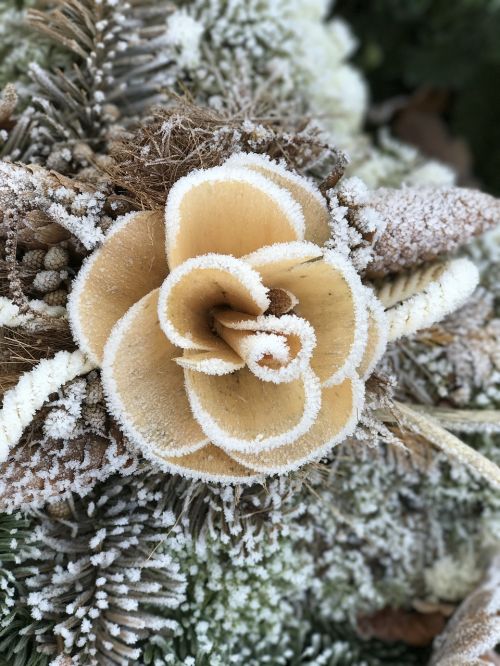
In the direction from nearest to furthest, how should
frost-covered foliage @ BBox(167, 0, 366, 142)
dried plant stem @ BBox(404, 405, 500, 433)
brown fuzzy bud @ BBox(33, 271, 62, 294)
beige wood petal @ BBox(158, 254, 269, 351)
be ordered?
beige wood petal @ BBox(158, 254, 269, 351), brown fuzzy bud @ BBox(33, 271, 62, 294), dried plant stem @ BBox(404, 405, 500, 433), frost-covered foliage @ BBox(167, 0, 366, 142)

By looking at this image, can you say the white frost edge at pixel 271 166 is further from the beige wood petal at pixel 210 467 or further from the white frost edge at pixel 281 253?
the beige wood petal at pixel 210 467

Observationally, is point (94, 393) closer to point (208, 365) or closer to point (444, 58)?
point (208, 365)

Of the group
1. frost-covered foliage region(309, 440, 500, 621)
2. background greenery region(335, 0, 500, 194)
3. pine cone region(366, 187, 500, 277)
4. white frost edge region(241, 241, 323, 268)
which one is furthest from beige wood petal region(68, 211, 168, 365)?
background greenery region(335, 0, 500, 194)

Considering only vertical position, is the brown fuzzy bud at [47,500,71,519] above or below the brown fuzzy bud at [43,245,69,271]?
below

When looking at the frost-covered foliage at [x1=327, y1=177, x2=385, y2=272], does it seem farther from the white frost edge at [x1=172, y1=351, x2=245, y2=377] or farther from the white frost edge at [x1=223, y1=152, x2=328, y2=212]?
the white frost edge at [x1=172, y1=351, x2=245, y2=377]

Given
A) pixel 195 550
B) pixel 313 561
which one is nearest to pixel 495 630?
pixel 313 561

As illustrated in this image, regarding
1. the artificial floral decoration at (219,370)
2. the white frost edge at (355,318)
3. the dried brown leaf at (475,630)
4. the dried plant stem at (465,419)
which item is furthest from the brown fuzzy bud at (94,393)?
the dried brown leaf at (475,630)

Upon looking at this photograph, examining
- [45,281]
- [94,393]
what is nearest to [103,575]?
[94,393]
